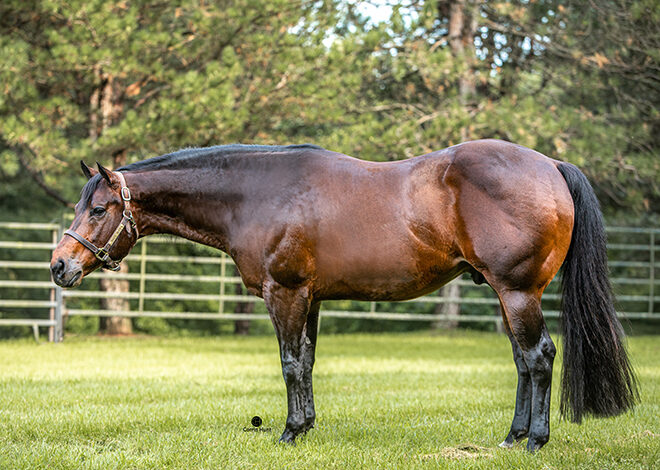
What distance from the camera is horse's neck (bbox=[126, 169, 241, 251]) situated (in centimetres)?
454

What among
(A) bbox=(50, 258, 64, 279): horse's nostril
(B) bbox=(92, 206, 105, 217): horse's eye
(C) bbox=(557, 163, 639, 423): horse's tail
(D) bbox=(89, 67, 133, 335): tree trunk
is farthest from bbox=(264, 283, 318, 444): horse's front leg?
(D) bbox=(89, 67, 133, 335): tree trunk

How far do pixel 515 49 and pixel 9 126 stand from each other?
9.98 m

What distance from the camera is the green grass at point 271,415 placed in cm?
386

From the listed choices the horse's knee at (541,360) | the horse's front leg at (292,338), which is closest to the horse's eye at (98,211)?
the horse's front leg at (292,338)

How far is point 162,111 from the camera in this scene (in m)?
10.9

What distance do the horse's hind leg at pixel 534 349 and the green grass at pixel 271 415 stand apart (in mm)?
146

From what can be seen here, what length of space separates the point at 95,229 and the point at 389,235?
6.01 ft

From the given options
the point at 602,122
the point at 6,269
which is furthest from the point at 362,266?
the point at 6,269

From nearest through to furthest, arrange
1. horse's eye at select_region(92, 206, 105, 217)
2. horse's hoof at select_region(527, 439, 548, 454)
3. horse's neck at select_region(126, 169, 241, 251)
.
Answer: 1. horse's hoof at select_region(527, 439, 548, 454)
2. horse's eye at select_region(92, 206, 105, 217)
3. horse's neck at select_region(126, 169, 241, 251)

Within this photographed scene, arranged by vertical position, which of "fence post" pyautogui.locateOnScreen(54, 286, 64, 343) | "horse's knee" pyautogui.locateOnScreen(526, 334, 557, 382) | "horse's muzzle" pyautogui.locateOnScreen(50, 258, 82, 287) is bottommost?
"fence post" pyautogui.locateOnScreen(54, 286, 64, 343)

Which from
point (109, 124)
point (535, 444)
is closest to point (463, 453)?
point (535, 444)

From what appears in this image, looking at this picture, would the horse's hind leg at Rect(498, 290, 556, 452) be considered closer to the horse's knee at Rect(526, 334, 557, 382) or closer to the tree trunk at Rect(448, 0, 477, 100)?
the horse's knee at Rect(526, 334, 557, 382)

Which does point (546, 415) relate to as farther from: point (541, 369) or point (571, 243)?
point (571, 243)

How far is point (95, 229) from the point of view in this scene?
4.45 metres
